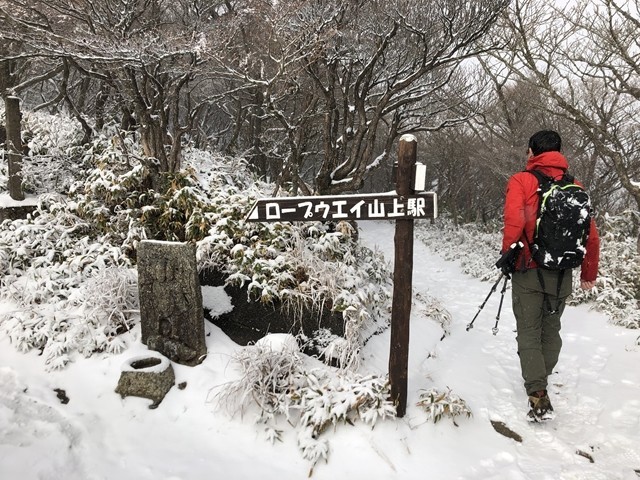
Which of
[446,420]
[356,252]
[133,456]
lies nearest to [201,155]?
[356,252]

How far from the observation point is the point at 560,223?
3127mm

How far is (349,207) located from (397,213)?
38 centimetres

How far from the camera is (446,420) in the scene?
334 centimetres

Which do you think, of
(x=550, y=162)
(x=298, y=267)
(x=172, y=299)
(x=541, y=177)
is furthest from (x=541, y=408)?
(x=172, y=299)

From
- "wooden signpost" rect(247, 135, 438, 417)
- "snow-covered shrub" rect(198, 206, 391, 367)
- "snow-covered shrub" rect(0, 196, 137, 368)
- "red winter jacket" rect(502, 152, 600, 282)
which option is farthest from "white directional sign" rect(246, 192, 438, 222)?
"snow-covered shrub" rect(0, 196, 137, 368)

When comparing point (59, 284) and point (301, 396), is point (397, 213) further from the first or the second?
point (59, 284)

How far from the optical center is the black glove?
3146 millimetres

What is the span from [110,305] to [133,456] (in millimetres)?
1787

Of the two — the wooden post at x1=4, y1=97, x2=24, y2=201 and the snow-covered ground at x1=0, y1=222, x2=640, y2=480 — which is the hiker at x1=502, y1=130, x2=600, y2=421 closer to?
the snow-covered ground at x1=0, y1=222, x2=640, y2=480

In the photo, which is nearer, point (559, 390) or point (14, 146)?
point (559, 390)

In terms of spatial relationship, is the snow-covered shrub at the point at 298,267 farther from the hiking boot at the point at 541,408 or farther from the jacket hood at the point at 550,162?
the jacket hood at the point at 550,162

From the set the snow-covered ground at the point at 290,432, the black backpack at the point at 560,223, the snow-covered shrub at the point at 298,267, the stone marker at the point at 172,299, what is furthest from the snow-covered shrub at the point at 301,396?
the black backpack at the point at 560,223

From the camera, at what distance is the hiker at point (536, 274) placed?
3.19m

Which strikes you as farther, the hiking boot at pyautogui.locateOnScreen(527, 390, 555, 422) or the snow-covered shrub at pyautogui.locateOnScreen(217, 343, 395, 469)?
the hiking boot at pyautogui.locateOnScreen(527, 390, 555, 422)
